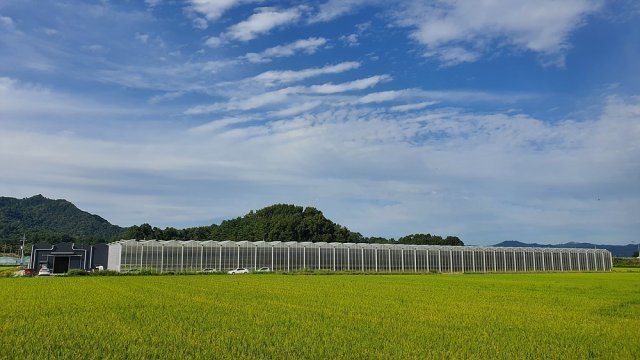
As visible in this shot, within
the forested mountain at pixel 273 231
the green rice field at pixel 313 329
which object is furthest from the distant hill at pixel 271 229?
the green rice field at pixel 313 329

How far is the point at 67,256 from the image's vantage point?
89938mm

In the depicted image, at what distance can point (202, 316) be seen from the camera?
23094 millimetres

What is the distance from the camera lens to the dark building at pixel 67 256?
87.4 m

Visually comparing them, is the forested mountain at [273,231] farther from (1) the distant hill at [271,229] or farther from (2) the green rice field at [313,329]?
(2) the green rice field at [313,329]

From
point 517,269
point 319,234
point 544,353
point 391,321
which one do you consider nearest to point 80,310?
point 391,321

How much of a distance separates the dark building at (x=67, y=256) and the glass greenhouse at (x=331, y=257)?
178 inches

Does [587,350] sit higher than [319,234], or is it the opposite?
[319,234]

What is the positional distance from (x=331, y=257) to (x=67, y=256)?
45842 millimetres

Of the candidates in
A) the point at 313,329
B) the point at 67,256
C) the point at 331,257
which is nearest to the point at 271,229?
the point at 331,257

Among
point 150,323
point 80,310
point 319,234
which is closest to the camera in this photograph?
point 150,323

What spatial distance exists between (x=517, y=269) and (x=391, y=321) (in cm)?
9831

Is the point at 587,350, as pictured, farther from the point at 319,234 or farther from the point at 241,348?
the point at 319,234

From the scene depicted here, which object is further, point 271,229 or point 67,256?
point 271,229

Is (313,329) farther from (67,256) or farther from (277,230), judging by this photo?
(277,230)
